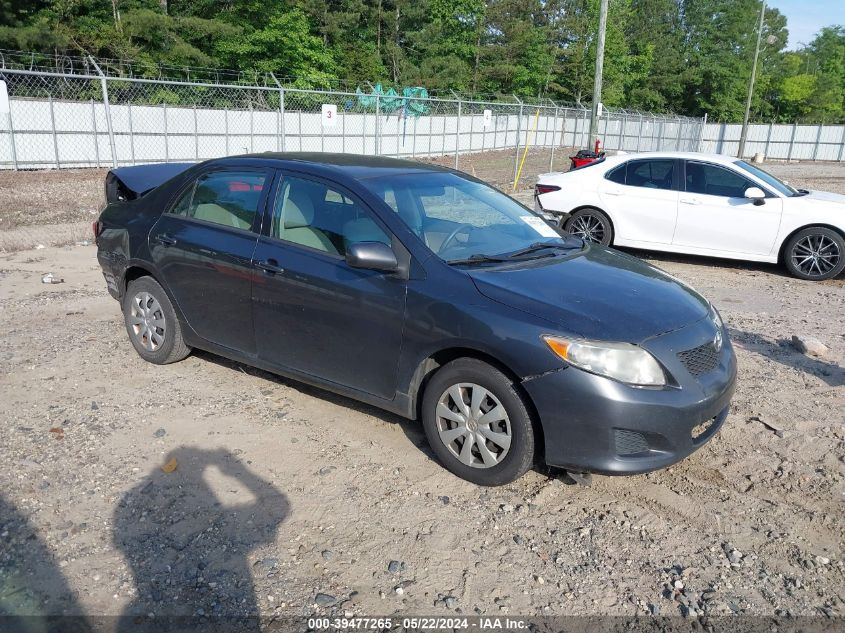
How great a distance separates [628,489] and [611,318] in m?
0.99

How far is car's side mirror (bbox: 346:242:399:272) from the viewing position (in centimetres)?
380

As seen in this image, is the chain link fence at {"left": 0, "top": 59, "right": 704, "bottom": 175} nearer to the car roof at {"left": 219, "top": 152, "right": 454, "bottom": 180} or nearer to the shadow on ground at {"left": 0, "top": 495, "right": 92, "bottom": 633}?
the car roof at {"left": 219, "top": 152, "right": 454, "bottom": 180}

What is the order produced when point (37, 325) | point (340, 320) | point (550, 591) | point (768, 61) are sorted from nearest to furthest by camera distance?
point (550, 591) < point (340, 320) < point (37, 325) < point (768, 61)

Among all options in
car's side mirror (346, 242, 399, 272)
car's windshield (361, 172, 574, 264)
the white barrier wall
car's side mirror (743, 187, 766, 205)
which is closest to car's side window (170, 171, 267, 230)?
car's windshield (361, 172, 574, 264)

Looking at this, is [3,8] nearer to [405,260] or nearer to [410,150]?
[410,150]

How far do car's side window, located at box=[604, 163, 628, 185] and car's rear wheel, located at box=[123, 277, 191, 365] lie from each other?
6457mm

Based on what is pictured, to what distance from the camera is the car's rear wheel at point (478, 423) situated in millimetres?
3537

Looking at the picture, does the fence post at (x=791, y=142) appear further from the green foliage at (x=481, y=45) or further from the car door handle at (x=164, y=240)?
the car door handle at (x=164, y=240)

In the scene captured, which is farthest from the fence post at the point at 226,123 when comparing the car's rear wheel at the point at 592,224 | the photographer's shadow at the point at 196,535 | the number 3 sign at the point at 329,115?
the photographer's shadow at the point at 196,535

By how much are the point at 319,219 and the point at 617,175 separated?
638 centimetres

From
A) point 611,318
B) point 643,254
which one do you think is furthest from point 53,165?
point 611,318

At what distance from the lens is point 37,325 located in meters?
6.28

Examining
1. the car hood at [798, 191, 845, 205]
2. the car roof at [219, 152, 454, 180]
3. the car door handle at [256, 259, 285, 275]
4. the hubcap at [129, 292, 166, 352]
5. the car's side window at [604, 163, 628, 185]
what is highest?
the car roof at [219, 152, 454, 180]

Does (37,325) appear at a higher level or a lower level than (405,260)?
lower
